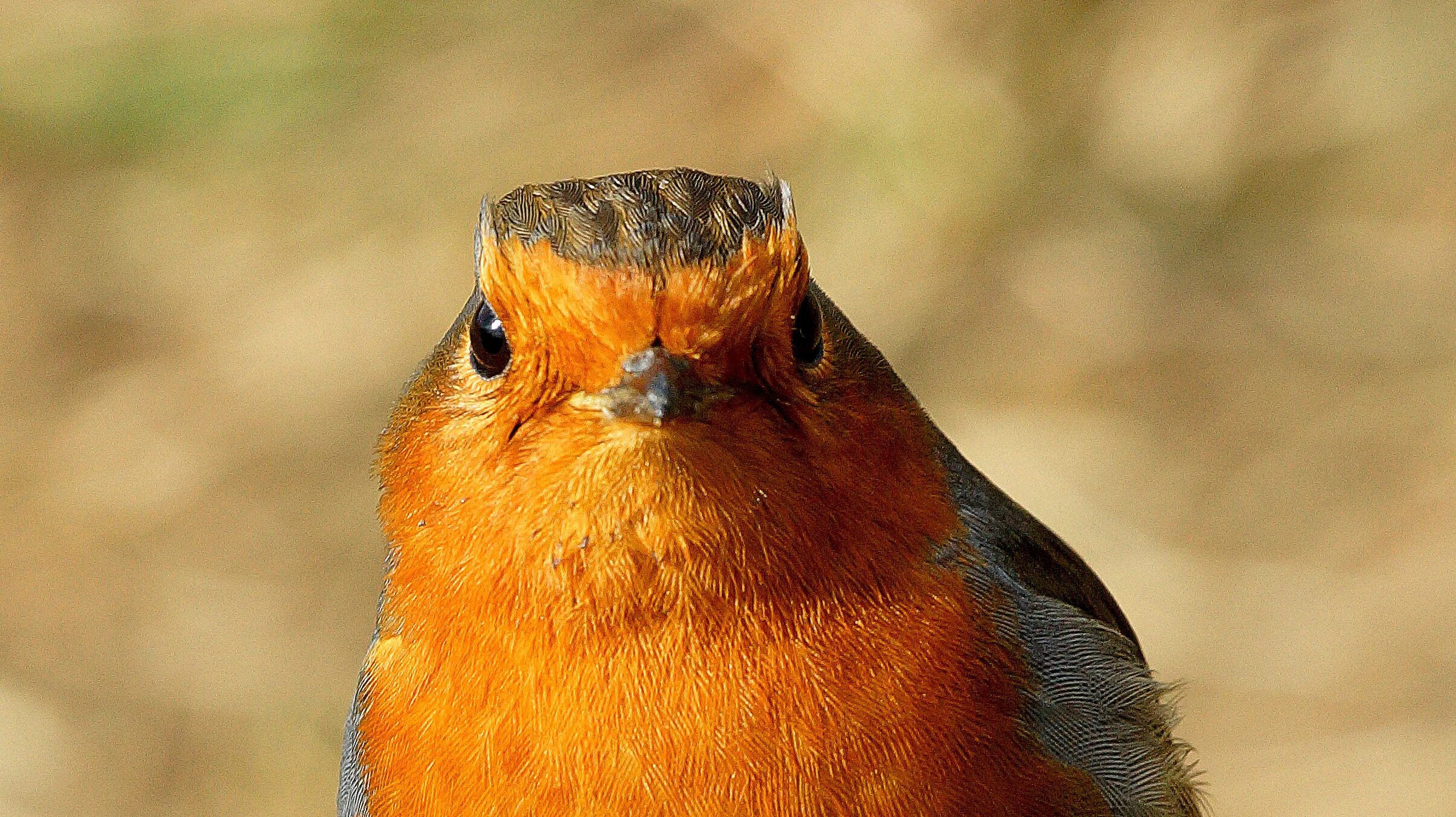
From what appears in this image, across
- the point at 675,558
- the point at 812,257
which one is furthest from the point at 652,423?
the point at 812,257

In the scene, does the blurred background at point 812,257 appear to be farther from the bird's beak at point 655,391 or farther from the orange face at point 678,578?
the bird's beak at point 655,391

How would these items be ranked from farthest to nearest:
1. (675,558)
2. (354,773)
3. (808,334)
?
(354,773) < (808,334) < (675,558)

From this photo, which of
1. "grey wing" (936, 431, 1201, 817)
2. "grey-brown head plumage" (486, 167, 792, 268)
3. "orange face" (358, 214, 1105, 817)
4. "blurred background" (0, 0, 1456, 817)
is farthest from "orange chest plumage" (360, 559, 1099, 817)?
"blurred background" (0, 0, 1456, 817)

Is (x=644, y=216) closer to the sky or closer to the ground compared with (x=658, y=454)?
closer to the sky

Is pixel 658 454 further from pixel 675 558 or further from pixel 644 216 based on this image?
pixel 644 216

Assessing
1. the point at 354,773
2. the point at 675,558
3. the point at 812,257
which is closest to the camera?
the point at 675,558

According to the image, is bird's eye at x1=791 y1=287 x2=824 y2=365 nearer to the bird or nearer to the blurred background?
the bird
